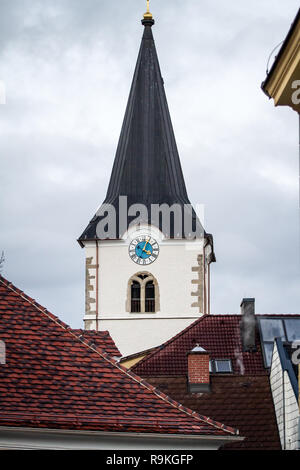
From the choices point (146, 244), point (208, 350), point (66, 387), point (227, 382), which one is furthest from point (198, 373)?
point (146, 244)

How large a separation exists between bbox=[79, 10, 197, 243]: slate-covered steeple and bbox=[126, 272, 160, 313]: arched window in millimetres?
2207

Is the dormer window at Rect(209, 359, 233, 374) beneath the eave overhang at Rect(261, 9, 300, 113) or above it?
above

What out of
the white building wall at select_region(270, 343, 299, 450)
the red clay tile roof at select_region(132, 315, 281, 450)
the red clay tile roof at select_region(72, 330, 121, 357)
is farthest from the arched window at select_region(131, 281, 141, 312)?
the red clay tile roof at select_region(72, 330, 121, 357)

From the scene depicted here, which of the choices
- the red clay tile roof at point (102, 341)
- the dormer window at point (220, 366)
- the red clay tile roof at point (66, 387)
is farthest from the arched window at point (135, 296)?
the red clay tile roof at point (66, 387)

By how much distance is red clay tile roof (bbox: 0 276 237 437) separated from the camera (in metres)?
15.9

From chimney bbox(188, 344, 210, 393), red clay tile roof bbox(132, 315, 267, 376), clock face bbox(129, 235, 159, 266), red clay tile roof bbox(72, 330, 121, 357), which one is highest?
clock face bbox(129, 235, 159, 266)

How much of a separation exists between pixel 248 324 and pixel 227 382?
563 centimetres

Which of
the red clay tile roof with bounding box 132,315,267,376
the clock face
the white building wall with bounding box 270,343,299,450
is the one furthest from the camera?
the clock face

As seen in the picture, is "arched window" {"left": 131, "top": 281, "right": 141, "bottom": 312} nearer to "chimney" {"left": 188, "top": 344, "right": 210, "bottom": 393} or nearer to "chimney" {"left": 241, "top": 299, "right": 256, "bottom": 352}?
"chimney" {"left": 241, "top": 299, "right": 256, "bottom": 352}

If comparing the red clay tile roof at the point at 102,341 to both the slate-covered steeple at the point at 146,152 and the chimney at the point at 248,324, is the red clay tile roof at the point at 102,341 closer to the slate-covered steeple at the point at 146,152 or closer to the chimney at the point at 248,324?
the chimney at the point at 248,324

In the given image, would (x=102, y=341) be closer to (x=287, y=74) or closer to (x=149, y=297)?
(x=287, y=74)

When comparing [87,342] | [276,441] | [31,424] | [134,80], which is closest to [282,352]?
[276,441]

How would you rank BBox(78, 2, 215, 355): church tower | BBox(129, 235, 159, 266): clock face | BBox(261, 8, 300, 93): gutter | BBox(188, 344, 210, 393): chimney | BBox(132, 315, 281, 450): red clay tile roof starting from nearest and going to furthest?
BBox(261, 8, 300, 93): gutter → BBox(132, 315, 281, 450): red clay tile roof → BBox(188, 344, 210, 393): chimney → BBox(78, 2, 215, 355): church tower → BBox(129, 235, 159, 266): clock face
